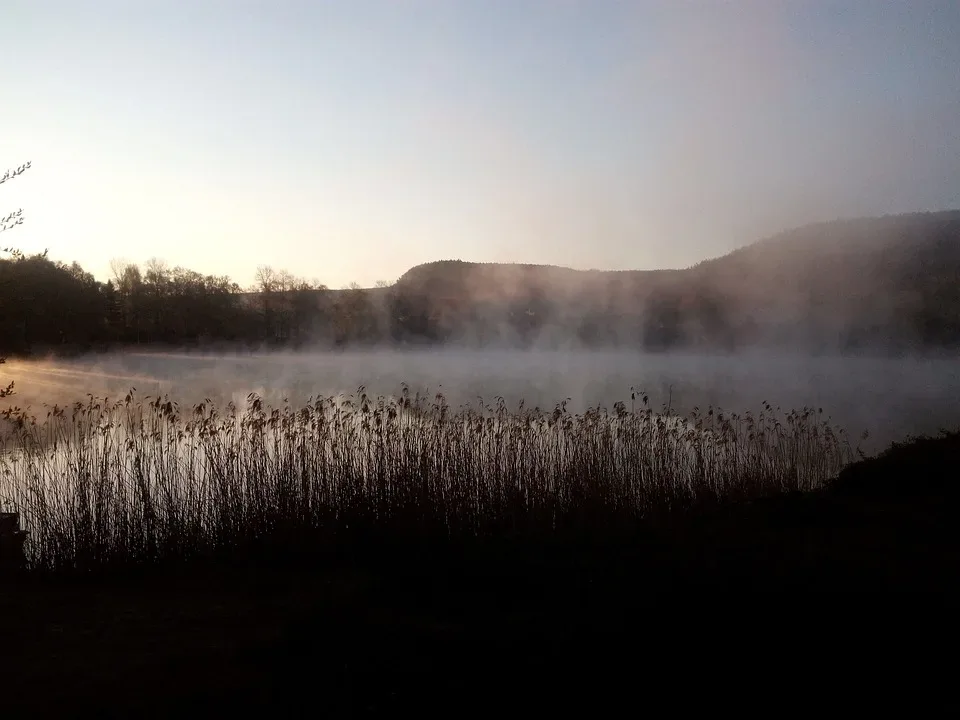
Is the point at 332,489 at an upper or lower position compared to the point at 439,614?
upper

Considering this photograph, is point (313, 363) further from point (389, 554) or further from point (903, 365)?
point (903, 365)

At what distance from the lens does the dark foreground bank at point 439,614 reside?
3.29 m

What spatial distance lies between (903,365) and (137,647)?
28.8 metres

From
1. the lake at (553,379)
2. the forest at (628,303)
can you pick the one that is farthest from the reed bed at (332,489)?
the forest at (628,303)

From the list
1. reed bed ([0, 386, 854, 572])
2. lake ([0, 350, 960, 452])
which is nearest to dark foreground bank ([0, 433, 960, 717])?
reed bed ([0, 386, 854, 572])

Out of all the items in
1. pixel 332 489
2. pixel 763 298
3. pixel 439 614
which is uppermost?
pixel 763 298

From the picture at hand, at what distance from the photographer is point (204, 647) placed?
397 centimetres

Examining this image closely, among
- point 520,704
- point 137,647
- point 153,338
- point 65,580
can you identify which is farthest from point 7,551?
point 153,338

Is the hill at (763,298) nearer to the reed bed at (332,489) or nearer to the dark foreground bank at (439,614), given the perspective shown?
the reed bed at (332,489)

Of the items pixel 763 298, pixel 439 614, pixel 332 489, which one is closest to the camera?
pixel 439 614

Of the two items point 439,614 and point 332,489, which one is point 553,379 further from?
point 439,614

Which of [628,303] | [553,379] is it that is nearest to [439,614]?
[553,379]

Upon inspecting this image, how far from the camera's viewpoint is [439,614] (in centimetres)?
440

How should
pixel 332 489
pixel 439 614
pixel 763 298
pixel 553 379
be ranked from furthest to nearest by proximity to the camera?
pixel 763 298 → pixel 553 379 → pixel 332 489 → pixel 439 614
